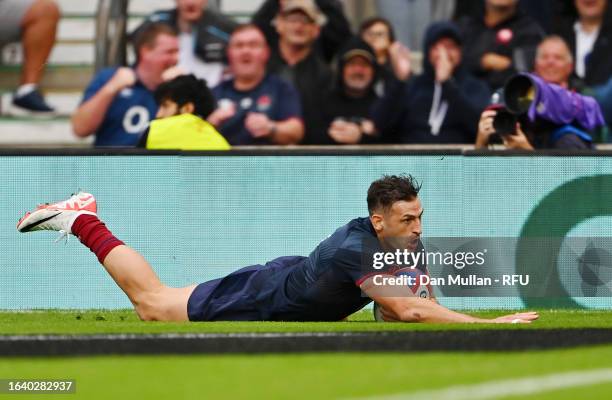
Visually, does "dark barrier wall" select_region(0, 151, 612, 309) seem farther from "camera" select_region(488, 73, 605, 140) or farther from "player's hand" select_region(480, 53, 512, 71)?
"player's hand" select_region(480, 53, 512, 71)

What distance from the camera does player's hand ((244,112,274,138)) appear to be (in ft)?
40.8

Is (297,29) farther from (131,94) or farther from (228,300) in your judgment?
(228,300)

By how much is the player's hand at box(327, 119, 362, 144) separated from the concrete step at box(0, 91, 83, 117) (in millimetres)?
2948

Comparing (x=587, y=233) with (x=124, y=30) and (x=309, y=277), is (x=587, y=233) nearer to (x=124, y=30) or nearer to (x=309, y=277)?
(x=309, y=277)

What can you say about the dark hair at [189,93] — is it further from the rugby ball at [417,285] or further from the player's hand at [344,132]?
the rugby ball at [417,285]

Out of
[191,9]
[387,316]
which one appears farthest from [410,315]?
[191,9]

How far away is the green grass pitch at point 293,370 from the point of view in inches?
234

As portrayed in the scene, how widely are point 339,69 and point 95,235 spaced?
4199mm

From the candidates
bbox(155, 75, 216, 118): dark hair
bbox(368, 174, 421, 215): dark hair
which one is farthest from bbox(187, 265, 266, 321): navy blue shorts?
bbox(155, 75, 216, 118): dark hair

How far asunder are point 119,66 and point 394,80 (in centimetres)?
269

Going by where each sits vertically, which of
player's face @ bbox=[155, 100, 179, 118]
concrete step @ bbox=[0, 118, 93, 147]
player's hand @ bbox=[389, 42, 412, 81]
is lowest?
concrete step @ bbox=[0, 118, 93, 147]

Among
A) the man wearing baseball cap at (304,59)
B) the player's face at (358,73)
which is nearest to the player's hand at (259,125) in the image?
the man wearing baseball cap at (304,59)

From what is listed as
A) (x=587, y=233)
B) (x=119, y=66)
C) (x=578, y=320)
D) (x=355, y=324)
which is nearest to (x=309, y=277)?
(x=355, y=324)

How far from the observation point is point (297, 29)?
12.8 m
